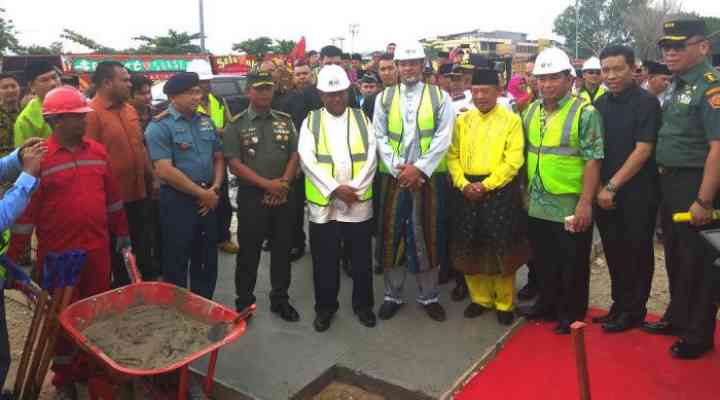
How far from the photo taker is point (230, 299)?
455cm

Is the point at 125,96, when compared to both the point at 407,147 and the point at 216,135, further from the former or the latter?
the point at 407,147

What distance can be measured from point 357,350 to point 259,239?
1.09 meters

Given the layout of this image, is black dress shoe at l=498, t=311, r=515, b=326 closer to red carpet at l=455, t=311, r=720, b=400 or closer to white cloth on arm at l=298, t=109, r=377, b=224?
red carpet at l=455, t=311, r=720, b=400

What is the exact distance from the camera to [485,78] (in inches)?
150

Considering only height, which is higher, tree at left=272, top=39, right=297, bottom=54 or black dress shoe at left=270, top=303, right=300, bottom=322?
tree at left=272, top=39, right=297, bottom=54

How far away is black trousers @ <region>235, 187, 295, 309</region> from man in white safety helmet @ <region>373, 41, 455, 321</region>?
723 mm

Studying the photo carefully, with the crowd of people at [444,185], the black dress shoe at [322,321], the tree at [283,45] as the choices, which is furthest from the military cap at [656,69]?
the tree at [283,45]

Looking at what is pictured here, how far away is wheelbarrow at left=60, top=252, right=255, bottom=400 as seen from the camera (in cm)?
241

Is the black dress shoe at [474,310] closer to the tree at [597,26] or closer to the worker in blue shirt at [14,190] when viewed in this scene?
the worker in blue shirt at [14,190]

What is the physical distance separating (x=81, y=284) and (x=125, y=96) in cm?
150

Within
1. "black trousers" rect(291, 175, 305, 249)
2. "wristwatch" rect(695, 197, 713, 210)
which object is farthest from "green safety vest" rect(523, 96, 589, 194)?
"black trousers" rect(291, 175, 305, 249)

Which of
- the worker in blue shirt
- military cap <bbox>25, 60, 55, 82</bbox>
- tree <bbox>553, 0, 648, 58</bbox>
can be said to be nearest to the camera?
the worker in blue shirt

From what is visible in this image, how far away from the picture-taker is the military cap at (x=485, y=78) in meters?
3.81

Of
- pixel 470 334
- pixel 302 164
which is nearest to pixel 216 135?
pixel 302 164
